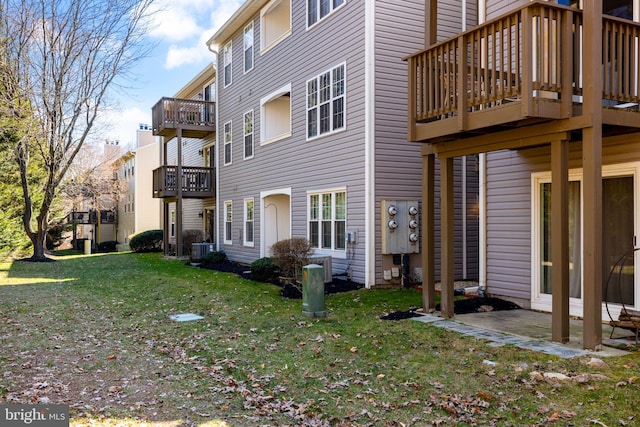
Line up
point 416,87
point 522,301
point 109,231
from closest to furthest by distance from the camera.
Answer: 1. point 416,87
2. point 522,301
3. point 109,231

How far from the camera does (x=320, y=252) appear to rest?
45.3 feet

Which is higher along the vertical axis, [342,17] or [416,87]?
[342,17]

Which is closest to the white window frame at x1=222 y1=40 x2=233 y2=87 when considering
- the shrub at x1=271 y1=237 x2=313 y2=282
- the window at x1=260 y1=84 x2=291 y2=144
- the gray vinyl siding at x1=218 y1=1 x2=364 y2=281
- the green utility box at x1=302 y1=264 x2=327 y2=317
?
the gray vinyl siding at x1=218 y1=1 x2=364 y2=281

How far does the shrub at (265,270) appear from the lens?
13430 mm

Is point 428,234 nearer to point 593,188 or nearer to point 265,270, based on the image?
point 593,188

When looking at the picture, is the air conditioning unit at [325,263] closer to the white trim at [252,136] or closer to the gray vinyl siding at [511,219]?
the gray vinyl siding at [511,219]

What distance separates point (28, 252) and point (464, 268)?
1973 cm

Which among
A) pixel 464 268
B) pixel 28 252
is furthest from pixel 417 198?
pixel 28 252

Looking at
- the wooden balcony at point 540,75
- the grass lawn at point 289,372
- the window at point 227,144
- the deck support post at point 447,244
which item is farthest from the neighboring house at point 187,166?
the wooden balcony at point 540,75

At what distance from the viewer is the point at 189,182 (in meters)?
22.1

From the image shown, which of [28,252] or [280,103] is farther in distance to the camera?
[28,252]

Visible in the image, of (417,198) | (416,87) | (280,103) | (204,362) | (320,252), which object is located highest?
(280,103)

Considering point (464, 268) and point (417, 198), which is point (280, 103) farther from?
point (464, 268)

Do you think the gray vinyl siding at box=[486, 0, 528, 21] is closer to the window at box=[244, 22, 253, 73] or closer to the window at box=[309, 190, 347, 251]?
the window at box=[309, 190, 347, 251]
